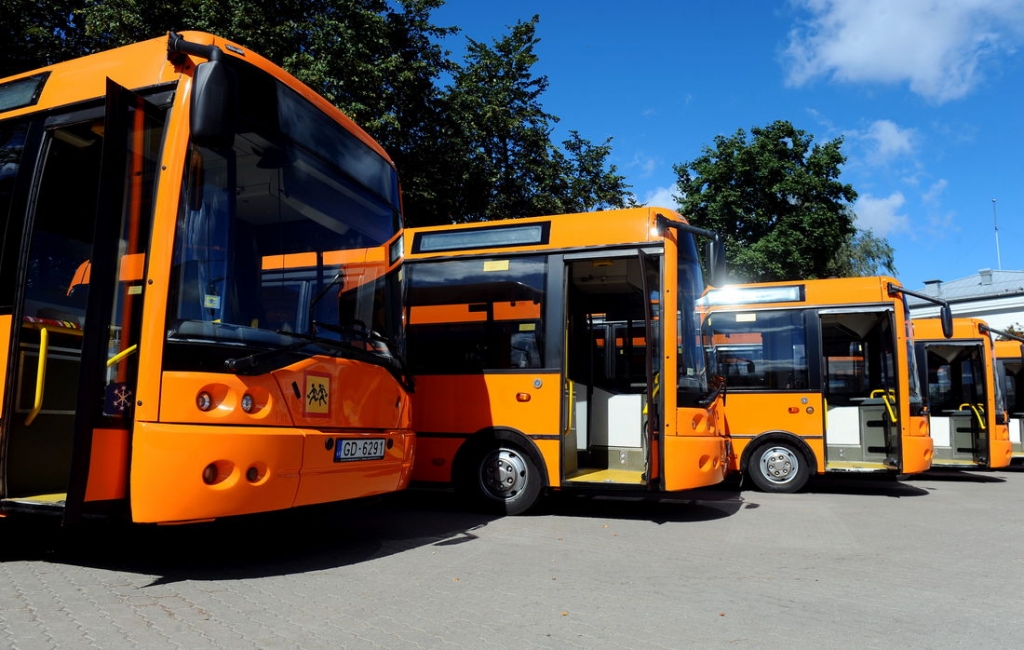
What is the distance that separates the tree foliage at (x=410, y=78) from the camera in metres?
15.1

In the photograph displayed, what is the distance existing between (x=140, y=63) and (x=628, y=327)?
616 cm

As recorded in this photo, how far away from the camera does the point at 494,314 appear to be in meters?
8.23

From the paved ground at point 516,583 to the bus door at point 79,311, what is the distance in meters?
0.72

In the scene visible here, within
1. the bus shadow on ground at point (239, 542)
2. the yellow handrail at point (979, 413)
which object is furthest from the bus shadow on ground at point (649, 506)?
the yellow handrail at point (979, 413)

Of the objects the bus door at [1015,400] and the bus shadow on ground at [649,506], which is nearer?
the bus shadow on ground at [649,506]

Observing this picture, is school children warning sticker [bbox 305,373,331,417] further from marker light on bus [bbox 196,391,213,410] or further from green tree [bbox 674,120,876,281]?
green tree [bbox 674,120,876,281]

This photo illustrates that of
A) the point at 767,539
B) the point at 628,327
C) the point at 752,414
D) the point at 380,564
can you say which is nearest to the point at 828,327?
the point at 752,414

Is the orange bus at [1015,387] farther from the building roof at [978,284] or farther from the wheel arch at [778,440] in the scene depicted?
the building roof at [978,284]

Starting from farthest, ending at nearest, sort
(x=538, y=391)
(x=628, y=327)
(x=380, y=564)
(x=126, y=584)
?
(x=628, y=327)
(x=538, y=391)
(x=380, y=564)
(x=126, y=584)

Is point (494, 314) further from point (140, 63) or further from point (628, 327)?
point (140, 63)

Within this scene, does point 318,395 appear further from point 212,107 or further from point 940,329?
point 940,329

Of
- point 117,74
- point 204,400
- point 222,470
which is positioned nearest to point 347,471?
point 222,470

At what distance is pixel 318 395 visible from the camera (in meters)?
5.17

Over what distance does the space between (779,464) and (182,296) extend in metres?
8.99
